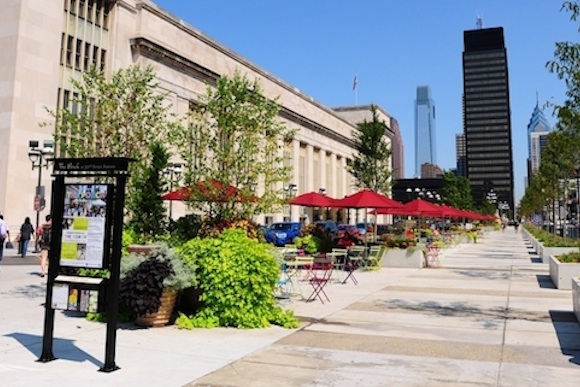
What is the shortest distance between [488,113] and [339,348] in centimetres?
19692

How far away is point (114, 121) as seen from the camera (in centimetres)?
1167

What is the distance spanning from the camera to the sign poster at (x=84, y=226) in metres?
6.38

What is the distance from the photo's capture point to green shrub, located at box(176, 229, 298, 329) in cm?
852

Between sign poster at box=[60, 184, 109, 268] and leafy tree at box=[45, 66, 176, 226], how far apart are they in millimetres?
4788

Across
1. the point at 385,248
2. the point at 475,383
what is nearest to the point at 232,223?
the point at 475,383

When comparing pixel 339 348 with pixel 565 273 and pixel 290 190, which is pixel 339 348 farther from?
pixel 290 190

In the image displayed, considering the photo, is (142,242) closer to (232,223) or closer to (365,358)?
(232,223)

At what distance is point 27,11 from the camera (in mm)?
32469

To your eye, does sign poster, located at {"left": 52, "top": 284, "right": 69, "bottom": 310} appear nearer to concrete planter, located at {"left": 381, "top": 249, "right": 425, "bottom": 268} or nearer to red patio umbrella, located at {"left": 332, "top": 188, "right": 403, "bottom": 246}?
red patio umbrella, located at {"left": 332, "top": 188, "right": 403, "bottom": 246}

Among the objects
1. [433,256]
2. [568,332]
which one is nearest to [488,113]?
[433,256]

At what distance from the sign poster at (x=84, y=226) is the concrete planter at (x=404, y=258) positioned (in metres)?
15.9

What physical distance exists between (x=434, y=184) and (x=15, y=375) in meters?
153

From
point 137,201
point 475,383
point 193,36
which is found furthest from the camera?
point 193,36

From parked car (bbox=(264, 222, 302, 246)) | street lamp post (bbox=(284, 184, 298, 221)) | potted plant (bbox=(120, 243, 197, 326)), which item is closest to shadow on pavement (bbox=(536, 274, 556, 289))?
street lamp post (bbox=(284, 184, 298, 221))
